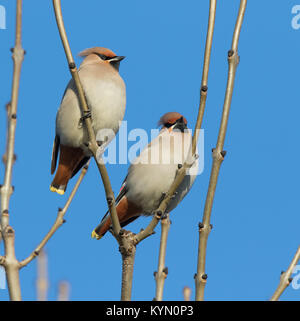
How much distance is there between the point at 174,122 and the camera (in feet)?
19.0

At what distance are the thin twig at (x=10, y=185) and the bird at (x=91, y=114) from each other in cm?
207

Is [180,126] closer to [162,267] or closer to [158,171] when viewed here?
[158,171]

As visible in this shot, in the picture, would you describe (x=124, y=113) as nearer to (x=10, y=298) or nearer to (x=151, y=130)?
(x=151, y=130)

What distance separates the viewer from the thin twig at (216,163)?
2.76m

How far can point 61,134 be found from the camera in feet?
17.7

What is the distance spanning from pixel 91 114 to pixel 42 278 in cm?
230

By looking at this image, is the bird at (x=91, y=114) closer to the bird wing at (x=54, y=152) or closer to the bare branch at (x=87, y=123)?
the bird wing at (x=54, y=152)

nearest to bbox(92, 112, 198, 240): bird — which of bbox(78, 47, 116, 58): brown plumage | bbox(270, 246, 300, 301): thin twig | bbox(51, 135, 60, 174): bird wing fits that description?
bbox(51, 135, 60, 174): bird wing

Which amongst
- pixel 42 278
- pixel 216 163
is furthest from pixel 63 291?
pixel 216 163

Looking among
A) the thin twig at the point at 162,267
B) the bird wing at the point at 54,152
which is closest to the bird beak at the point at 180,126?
the bird wing at the point at 54,152

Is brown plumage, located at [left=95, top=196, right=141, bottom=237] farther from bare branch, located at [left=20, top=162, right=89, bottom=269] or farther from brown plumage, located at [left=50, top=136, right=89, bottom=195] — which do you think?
bare branch, located at [left=20, top=162, right=89, bottom=269]

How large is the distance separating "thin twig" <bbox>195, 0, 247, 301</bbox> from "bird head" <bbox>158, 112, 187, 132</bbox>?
9.05 ft

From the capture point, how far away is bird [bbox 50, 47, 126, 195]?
516cm
